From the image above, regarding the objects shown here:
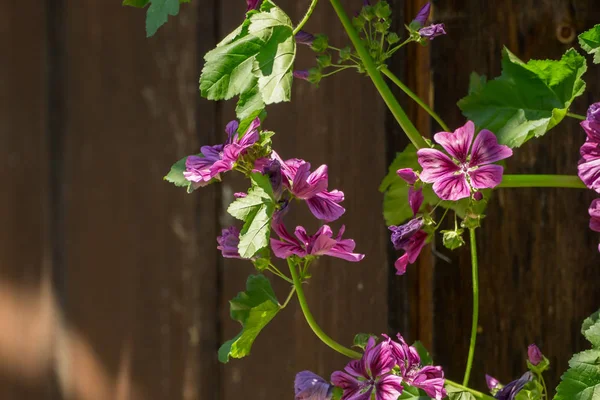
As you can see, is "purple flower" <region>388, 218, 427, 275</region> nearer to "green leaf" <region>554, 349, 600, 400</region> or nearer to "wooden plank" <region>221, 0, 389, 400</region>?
"green leaf" <region>554, 349, 600, 400</region>

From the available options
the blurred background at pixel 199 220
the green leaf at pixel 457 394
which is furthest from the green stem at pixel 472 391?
the blurred background at pixel 199 220

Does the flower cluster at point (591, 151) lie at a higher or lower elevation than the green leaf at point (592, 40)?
lower

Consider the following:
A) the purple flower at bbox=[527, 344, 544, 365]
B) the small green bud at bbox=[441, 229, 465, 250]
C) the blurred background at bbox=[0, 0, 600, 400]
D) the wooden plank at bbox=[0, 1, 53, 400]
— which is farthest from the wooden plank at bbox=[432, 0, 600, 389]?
the wooden plank at bbox=[0, 1, 53, 400]

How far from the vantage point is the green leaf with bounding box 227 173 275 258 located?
2.28 ft

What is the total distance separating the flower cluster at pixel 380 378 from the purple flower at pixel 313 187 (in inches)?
4.8

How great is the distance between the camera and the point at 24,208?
142 centimetres

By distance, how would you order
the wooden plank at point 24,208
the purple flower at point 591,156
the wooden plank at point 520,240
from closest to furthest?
the purple flower at point 591,156 < the wooden plank at point 520,240 < the wooden plank at point 24,208

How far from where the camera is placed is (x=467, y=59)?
1051 millimetres

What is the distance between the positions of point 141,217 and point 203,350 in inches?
8.6

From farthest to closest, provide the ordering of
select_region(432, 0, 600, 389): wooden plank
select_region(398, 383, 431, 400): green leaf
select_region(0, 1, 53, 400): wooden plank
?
select_region(0, 1, 53, 400): wooden plank
select_region(432, 0, 600, 389): wooden plank
select_region(398, 383, 431, 400): green leaf

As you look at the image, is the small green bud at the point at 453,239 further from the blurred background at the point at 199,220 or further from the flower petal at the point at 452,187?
the blurred background at the point at 199,220

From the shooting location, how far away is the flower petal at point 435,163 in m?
0.74

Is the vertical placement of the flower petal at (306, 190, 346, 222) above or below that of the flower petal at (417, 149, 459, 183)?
below

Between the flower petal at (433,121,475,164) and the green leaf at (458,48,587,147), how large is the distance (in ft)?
0.10
